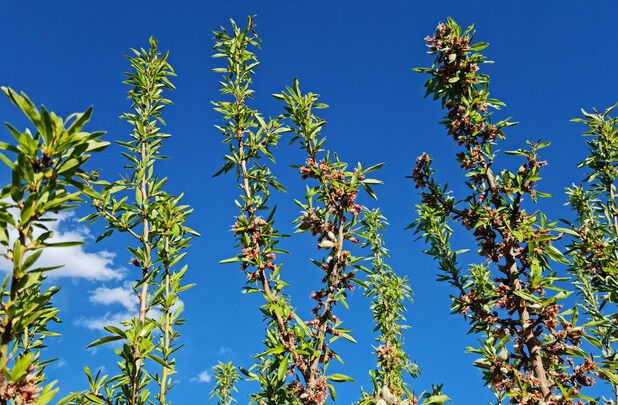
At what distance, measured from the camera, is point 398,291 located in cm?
1102

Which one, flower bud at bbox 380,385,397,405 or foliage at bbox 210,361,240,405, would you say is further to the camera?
foliage at bbox 210,361,240,405

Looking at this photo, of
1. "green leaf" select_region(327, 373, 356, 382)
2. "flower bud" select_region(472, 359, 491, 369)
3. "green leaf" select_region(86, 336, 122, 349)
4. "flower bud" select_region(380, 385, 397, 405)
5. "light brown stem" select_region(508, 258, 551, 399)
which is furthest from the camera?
"flower bud" select_region(472, 359, 491, 369)

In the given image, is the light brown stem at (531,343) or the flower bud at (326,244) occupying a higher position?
the flower bud at (326,244)

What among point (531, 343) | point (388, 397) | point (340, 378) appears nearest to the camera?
point (388, 397)

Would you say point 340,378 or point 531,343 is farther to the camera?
point 531,343

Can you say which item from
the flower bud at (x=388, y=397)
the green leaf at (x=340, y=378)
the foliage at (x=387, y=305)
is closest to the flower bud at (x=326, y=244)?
the green leaf at (x=340, y=378)

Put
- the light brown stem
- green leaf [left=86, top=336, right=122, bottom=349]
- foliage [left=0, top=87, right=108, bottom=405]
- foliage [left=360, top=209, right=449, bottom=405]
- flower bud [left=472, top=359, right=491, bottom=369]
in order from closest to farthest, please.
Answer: foliage [left=0, top=87, right=108, bottom=405]
green leaf [left=86, top=336, right=122, bottom=349]
the light brown stem
flower bud [left=472, top=359, right=491, bottom=369]
foliage [left=360, top=209, right=449, bottom=405]

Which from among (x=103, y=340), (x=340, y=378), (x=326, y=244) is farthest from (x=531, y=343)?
(x=103, y=340)

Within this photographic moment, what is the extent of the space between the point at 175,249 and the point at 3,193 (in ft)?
7.08

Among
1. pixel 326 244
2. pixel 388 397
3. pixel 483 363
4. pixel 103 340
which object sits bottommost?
Answer: pixel 388 397

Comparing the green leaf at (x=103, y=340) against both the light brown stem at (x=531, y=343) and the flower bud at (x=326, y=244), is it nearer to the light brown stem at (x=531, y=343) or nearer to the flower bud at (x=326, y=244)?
the flower bud at (x=326, y=244)

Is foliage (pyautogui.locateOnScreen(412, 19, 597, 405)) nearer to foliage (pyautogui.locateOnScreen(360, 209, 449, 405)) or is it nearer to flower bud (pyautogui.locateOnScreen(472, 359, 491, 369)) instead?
flower bud (pyautogui.locateOnScreen(472, 359, 491, 369))

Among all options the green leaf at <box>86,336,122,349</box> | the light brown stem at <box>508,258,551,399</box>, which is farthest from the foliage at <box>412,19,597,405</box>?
the green leaf at <box>86,336,122,349</box>

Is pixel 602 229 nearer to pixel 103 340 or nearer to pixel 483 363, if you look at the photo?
pixel 483 363
